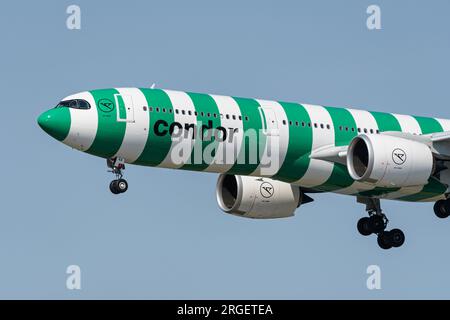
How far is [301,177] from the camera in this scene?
6406cm

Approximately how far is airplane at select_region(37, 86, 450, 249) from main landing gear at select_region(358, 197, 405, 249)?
1.68 metres

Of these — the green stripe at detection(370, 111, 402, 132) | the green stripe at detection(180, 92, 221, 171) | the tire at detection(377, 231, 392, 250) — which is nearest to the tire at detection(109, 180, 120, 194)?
the green stripe at detection(180, 92, 221, 171)

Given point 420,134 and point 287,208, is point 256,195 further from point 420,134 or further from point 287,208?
point 420,134

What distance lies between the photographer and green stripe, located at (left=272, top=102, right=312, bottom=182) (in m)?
63.4

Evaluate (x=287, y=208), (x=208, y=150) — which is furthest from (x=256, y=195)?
(x=208, y=150)

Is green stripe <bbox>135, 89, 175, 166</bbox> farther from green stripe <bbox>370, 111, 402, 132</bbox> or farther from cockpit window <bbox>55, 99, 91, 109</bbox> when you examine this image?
green stripe <bbox>370, 111, 402, 132</bbox>

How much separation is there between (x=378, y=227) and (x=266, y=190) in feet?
16.5

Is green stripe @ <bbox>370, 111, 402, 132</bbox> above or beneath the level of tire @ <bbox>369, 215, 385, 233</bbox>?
above

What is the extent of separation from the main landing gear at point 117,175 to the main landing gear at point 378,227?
12.5m

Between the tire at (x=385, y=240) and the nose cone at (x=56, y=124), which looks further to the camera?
the tire at (x=385, y=240)

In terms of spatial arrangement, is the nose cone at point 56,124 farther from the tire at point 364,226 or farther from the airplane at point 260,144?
the tire at point 364,226

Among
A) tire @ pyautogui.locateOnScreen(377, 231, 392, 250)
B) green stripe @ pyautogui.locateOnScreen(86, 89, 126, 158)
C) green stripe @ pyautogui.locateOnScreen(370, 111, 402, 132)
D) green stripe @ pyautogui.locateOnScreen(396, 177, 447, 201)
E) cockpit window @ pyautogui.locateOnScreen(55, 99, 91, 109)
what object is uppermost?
green stripe @ pyautogui.locateOnScreen(370, 111, 402, 132)

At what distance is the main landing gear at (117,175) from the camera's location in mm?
60500

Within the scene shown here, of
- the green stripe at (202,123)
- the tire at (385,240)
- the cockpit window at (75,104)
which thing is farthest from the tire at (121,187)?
the tire at (385,240)
